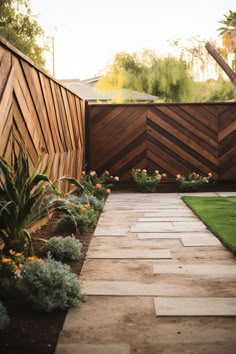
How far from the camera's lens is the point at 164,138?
8.75m

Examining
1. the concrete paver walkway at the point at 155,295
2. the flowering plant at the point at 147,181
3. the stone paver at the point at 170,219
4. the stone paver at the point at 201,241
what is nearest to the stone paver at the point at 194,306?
the concrete paver walkway at the point at 155,295

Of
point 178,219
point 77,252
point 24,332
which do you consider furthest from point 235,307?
point 178,219

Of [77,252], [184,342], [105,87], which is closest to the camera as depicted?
[184,342]

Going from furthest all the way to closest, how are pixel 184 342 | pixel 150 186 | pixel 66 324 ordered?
pixel 150 186
pixel 66 324
pixel 184 342

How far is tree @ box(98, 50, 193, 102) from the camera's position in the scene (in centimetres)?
1722

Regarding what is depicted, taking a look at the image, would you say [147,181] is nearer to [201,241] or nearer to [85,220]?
[85,220]

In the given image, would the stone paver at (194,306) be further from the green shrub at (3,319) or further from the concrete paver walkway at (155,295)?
the green shrub at (3,319)

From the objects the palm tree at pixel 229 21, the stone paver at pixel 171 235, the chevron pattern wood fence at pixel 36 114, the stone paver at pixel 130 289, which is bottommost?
the stone paver at pixel 171 235

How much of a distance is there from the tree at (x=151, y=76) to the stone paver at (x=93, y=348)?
15892 millimetres

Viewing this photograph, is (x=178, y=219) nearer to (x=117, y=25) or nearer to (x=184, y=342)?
(x=184, y=342)

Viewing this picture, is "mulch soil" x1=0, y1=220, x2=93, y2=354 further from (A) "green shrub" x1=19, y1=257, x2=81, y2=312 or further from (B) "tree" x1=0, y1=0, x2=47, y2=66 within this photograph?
(B) "tree" x1=0, y1=0, x2=47, y2=66

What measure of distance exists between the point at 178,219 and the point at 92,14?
578 inches

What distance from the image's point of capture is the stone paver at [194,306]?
2.21 metres

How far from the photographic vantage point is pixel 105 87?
18.3m
